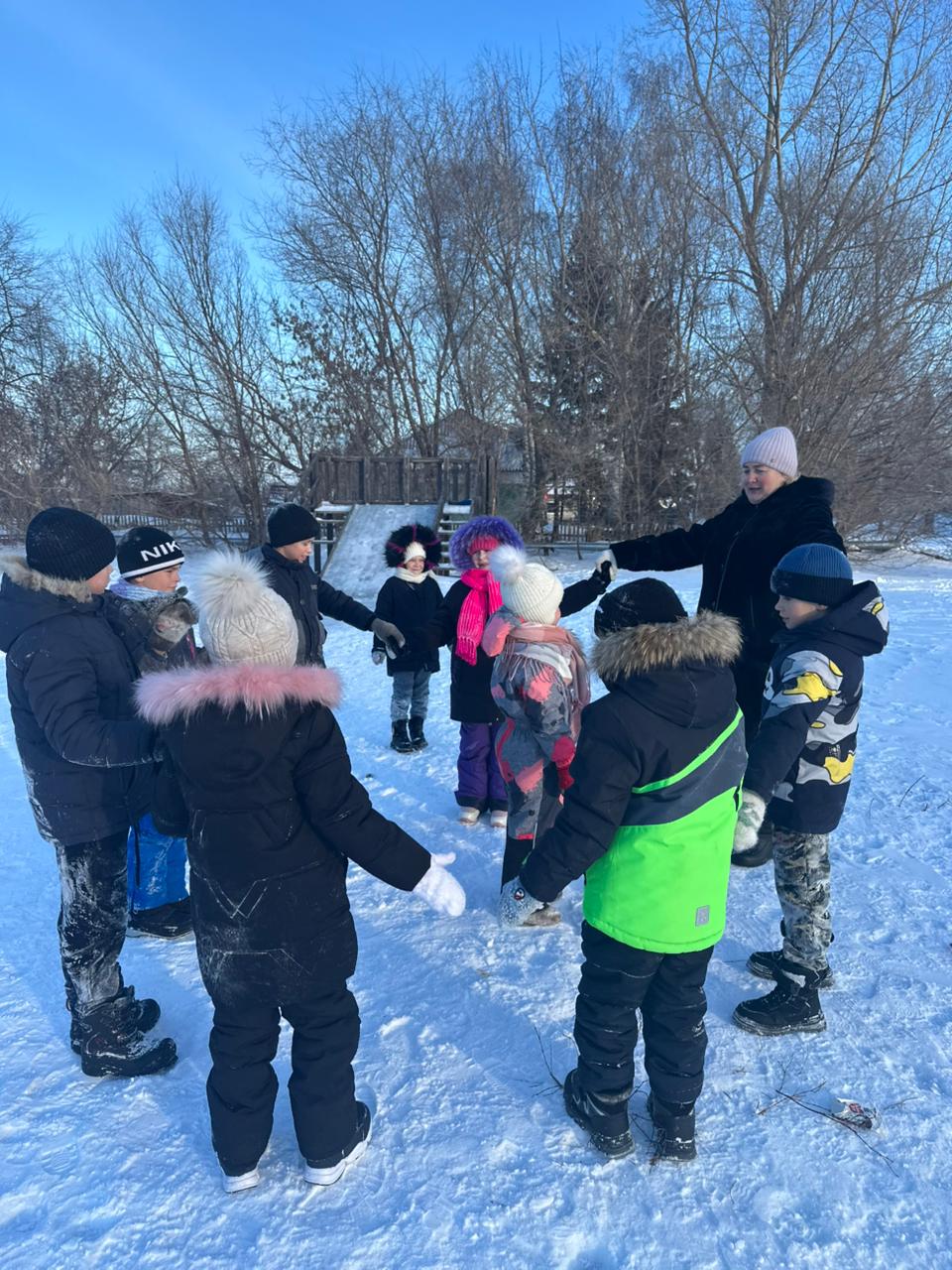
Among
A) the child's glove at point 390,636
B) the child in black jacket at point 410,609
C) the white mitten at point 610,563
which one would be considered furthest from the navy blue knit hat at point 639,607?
the child in black jacket at point 410,609

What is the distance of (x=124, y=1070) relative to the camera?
95.6 inches

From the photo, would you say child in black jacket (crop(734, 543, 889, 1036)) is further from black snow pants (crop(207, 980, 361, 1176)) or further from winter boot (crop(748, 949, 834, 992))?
black snow pants (crop(207, 980, 361, 1176))

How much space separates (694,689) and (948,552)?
18549 mm

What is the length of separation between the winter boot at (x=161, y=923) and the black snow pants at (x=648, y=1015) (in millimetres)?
1941

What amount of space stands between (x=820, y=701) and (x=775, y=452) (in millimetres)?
1519

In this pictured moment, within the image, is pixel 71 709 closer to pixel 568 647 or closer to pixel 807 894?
pixel 568 647

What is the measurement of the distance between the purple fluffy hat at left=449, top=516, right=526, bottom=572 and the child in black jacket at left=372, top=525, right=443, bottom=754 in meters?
1.44

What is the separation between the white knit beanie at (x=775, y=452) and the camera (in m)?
3.49

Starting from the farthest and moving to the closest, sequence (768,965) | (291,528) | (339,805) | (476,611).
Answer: (291,528)
(476,611)
(768,965)
(339,805)

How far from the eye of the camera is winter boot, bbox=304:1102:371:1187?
6.73ft

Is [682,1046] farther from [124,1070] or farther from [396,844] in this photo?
[124,1070]

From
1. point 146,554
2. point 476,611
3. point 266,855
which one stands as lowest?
point 266,855

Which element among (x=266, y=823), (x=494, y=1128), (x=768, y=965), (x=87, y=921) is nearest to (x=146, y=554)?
(x=87, y=921)

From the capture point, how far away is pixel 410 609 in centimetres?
564
